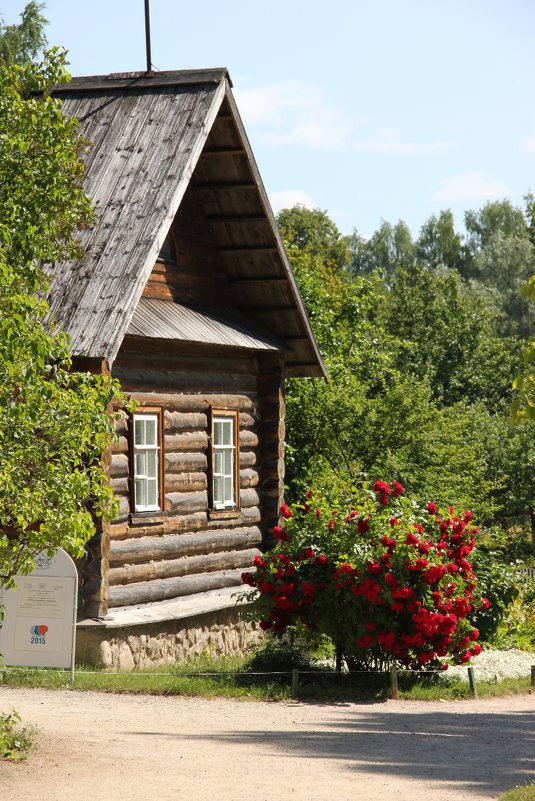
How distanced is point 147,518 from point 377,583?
3.69 metres

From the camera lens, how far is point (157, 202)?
15070 mm

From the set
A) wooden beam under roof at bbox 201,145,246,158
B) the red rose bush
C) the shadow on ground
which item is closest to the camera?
the shadow on ground

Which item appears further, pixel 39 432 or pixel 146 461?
pixel 146 461

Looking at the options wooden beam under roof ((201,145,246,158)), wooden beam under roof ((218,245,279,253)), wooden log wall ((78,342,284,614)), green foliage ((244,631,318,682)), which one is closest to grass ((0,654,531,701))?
green foliage ((244,631,318,682))

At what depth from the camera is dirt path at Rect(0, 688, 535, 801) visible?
8.52 meters

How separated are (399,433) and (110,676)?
36.0 ft

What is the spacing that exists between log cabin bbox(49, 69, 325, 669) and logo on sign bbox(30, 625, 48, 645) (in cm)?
63

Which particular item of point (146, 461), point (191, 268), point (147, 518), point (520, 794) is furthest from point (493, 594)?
point (520, 794)

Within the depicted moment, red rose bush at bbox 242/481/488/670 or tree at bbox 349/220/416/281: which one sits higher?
tree at bbox 349/220/416/281

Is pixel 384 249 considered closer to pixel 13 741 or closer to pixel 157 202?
pixel 157 202

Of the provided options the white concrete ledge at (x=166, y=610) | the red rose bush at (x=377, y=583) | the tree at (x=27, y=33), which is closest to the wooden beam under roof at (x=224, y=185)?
the red rose bush at (x=377, y=583)

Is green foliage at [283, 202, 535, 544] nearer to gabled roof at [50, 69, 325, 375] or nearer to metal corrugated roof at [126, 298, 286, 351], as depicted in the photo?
metal corrugated roof at [126, 298, 286, 351]

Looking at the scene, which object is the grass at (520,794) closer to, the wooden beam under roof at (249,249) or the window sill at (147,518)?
the window sill at (147,518)

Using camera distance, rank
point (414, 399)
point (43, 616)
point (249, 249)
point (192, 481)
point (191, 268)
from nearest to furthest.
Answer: point (43, 616)
point (192, 481)
point (191, 268)
point (249, 249)
point (414, 399)
